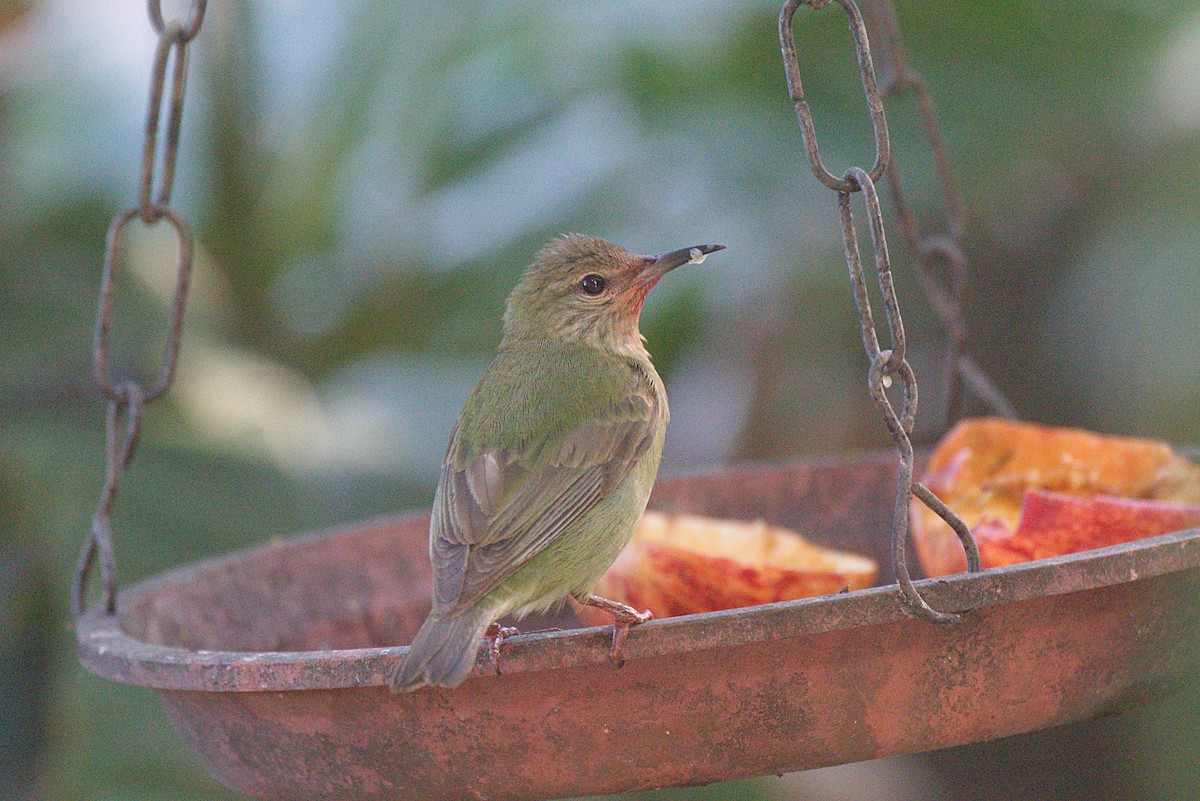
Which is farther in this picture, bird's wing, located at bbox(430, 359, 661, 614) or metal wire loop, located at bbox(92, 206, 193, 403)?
metal wire loop, located at bbox(92, 206, 193, 403)

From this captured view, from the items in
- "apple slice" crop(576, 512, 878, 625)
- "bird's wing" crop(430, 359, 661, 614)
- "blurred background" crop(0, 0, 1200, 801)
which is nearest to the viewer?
"bird's wing" crop(430, 359, 661, 614)

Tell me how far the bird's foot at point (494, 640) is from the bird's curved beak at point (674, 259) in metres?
0.83

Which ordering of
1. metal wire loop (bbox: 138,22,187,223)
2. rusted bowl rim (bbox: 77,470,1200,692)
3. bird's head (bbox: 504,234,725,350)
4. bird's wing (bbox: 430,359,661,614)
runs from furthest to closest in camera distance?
bird's head (bbox: 504,234,725,350) → metal wire loop (bbox: 138,22,187,223) → bird's wing (bbox: 430,359,661,614) → rusted bowl rim (bbox: 77,470,1200,692)

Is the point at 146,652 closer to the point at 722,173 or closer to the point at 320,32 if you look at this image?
the point at 722,173

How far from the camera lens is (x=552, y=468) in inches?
93.4

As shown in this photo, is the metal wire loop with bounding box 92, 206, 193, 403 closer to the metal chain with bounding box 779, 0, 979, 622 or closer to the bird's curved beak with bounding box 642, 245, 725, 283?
the bird's curved beak with bounding box 642, 245, 725, 283

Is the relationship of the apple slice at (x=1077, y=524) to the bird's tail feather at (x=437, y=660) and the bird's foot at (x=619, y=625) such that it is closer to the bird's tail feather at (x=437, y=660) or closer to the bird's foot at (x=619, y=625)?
the bird's foot at (x=619, y=625)

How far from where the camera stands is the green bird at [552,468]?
2.04m

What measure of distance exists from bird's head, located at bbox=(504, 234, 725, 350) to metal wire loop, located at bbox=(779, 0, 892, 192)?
991 mm

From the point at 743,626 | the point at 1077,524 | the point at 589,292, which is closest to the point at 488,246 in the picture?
the point at 589,292

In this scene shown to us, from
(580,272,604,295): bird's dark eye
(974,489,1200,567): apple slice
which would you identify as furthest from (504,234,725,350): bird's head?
(974,489,1200,567): apple slice

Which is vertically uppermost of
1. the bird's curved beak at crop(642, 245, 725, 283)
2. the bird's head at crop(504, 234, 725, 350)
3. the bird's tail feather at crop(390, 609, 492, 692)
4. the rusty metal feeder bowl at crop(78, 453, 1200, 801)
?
the bird's curved beak at crop(642, 245, 725, 283)

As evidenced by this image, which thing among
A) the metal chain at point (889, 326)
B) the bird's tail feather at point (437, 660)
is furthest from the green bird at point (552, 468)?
the metal chain at point (889, 326)

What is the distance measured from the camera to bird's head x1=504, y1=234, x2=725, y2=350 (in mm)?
2922
